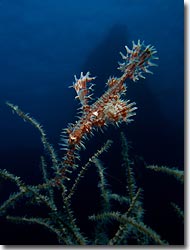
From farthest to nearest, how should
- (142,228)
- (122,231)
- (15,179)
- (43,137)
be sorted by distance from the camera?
(43,137)
(15,179)
(122,231)
(142,228)

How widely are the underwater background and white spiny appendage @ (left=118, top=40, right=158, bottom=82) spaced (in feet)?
0.30

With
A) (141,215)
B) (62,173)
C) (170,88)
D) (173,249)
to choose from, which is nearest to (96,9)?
(170,88)

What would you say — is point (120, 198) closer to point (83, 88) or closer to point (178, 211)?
point (178, 211)

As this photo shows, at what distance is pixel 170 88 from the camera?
1894 millimetres

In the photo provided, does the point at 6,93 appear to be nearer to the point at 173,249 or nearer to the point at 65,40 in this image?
the point at 65,40

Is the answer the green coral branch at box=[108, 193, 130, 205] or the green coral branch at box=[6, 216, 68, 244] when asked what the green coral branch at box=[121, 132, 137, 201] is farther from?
the green coral branch at box=[6, 216, 68, 244]

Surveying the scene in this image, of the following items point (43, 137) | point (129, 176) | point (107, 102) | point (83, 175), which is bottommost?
point (129, 176)

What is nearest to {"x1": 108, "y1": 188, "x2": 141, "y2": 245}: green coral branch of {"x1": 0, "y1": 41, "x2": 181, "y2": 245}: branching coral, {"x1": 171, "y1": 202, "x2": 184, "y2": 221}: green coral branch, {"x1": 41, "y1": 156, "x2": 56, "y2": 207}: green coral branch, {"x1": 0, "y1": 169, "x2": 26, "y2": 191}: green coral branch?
{"x1": 0, "y1": 41, "x2": 181, "y2": 245}: branching coral

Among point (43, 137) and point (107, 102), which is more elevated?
point (107, 102)

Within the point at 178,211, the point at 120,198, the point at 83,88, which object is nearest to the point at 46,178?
the point at 120,198

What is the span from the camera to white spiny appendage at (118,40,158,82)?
1.77 meters

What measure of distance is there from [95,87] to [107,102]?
0.49 ft

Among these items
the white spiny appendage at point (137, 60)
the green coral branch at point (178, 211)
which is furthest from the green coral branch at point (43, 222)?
the white spiny appendage at point (137, 60)

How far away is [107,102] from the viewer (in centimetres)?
183
